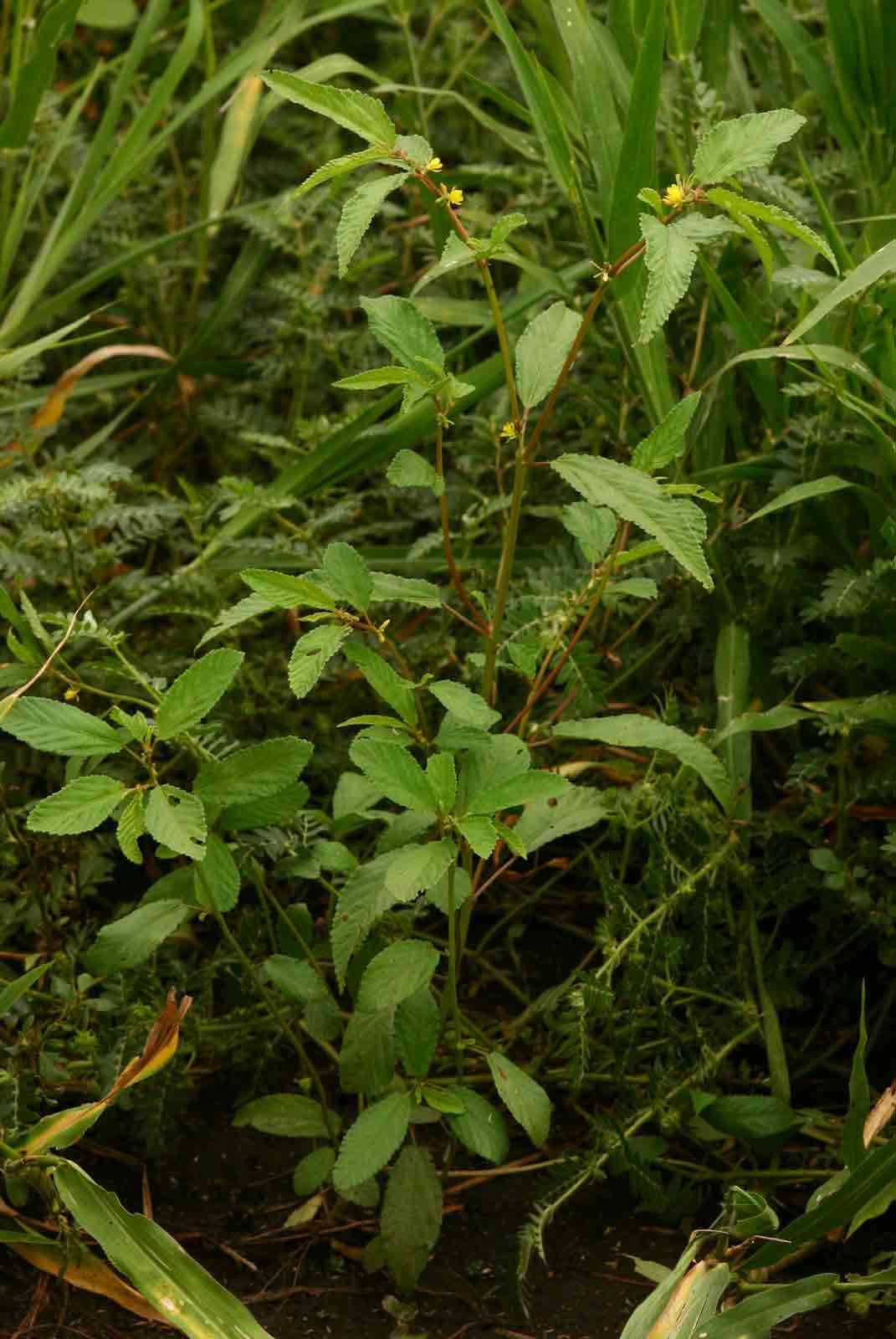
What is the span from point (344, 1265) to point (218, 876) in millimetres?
417

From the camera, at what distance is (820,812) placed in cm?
160

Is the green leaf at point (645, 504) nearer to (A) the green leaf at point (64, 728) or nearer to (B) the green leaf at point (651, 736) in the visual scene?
(B) the green leaf at point (651, 736)

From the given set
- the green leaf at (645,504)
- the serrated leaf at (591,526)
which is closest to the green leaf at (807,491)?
the serrated leaf at (591,526)

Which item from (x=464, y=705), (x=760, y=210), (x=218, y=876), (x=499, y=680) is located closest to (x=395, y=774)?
(x=464, y=705)

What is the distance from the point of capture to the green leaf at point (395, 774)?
1.32 metres

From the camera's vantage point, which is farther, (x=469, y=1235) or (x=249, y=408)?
(x=249, y=408)

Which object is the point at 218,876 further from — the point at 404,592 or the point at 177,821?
the point at 404,592

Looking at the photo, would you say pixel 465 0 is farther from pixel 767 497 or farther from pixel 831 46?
pixel 767 497

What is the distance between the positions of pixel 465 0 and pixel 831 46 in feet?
3.05

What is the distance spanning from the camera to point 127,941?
55.5 inches

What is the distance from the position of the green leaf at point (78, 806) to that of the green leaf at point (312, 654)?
Result: 171 millimetres

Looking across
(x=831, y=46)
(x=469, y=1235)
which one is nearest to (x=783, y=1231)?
(x=469, y=1235)

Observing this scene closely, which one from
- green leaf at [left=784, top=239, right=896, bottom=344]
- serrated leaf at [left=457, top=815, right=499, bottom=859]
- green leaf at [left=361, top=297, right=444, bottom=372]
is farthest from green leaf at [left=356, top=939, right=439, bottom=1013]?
green leaf at [left=784, top=239, right=896, bottom=344]

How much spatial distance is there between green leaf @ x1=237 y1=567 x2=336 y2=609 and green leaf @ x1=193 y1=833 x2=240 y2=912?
0.22 metres
